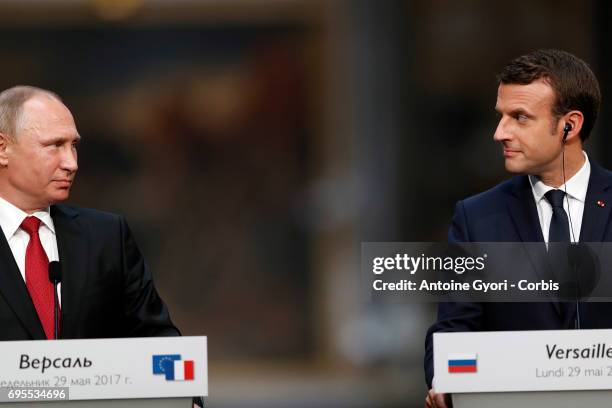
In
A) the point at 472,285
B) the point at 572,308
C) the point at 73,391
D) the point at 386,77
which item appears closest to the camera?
the point at 73,391

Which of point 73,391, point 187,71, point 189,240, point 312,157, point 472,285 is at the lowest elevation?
point 73,391

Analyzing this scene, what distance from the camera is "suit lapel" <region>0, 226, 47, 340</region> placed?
4.11 meters

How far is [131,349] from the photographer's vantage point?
3.61 metres

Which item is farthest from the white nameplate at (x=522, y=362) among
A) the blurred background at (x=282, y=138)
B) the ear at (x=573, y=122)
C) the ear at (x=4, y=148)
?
the blurred background at (x=282, y=138)

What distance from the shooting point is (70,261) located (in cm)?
431

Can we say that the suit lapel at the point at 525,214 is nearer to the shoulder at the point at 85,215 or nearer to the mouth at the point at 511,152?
the mouth at the point at 511,152

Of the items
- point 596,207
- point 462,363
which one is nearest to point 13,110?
point 462,363

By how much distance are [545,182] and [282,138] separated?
15.9ft

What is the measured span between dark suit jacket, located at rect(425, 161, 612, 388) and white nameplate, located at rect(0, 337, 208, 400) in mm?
1011

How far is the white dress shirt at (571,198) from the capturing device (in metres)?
4.30

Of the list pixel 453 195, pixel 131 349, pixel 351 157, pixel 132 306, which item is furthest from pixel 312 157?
pixel 131 349

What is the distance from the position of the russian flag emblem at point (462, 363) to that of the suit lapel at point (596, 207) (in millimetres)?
826

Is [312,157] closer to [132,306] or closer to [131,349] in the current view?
[132,306]

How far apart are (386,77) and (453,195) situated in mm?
1029
